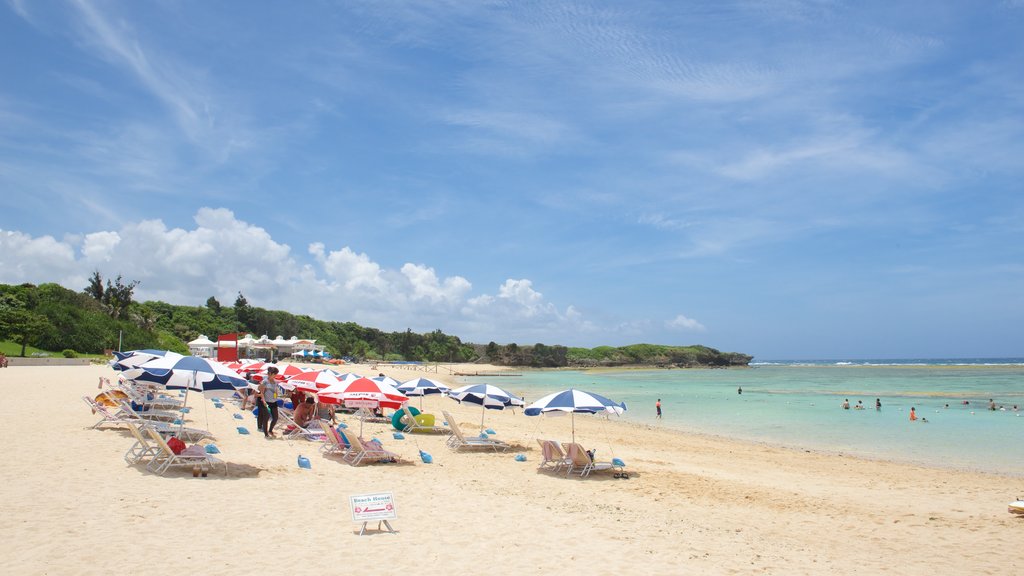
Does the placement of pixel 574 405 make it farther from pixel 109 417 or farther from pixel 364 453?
A: pixel 109 417

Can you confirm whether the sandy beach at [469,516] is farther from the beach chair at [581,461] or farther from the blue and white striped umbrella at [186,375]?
the blue and white striped umbrella at [186,375]

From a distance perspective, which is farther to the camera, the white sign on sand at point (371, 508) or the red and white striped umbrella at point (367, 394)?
the red and white striped umbrella at point (367, 394)

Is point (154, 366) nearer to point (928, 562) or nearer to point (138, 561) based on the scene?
point (138, 561)

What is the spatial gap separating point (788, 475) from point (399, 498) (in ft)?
29.7

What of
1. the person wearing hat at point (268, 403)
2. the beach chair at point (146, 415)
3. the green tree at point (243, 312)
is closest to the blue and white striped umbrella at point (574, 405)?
the person wearing hat at point (268, 403)

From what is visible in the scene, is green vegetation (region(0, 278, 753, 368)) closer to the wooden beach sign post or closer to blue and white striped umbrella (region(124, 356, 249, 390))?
blue and white striped umbrella (region(124, 356, 249, 390))

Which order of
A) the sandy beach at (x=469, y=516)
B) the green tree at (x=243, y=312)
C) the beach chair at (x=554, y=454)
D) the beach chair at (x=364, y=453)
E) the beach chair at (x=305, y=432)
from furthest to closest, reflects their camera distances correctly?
the green tree at (x=243, y=312) → the beach chair at (x=305, y=432) → the beach chair at (x=554, y=454) → the beach chair at (x=364, y=453) → the sandy beach at (x=469, y=516)

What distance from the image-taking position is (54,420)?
13117mm

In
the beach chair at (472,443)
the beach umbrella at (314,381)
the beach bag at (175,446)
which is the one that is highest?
the beach umbrella at (314,381)

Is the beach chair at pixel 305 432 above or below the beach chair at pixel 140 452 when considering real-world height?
below

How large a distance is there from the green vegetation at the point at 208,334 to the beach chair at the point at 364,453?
119ft

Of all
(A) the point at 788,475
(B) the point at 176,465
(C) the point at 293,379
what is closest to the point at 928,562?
(A) the point at 788,475

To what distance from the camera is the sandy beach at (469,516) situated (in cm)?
629

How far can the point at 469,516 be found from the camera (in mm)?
8242
